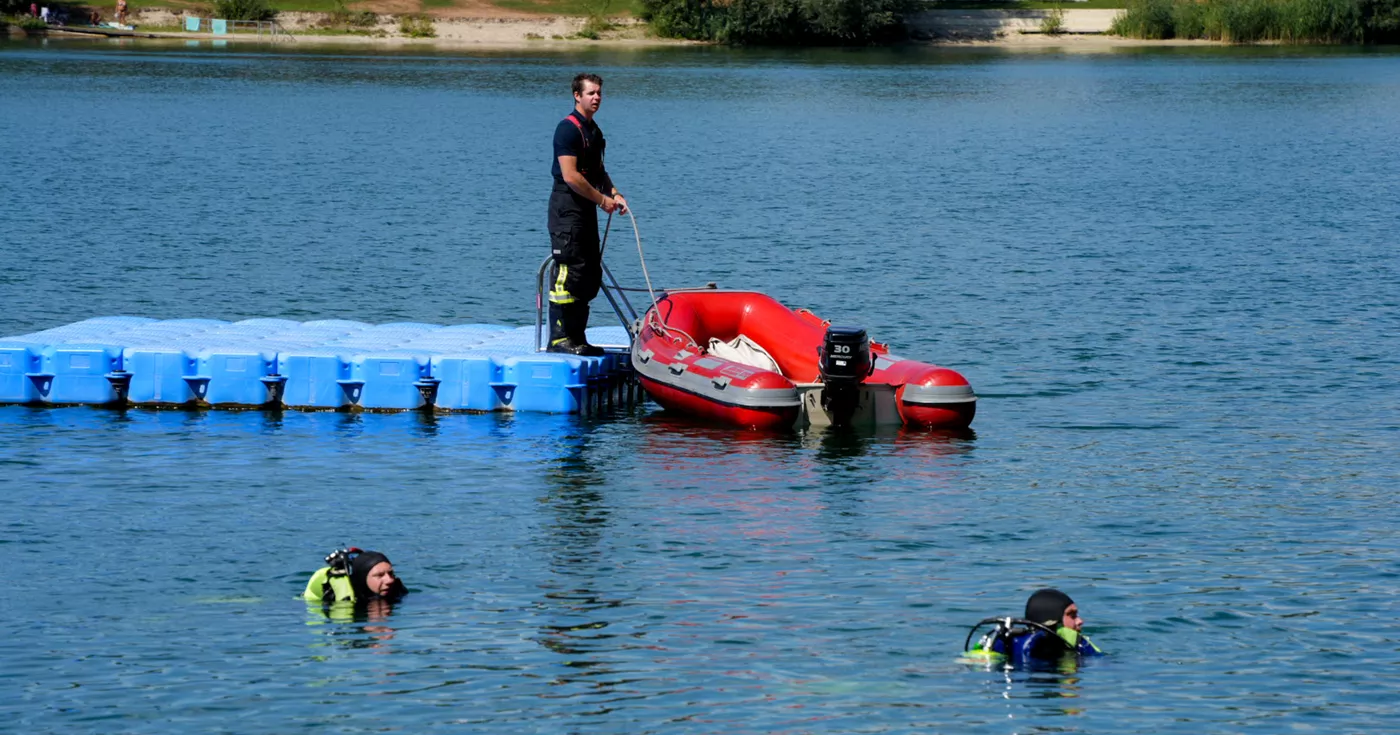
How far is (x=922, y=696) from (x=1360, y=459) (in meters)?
7.18

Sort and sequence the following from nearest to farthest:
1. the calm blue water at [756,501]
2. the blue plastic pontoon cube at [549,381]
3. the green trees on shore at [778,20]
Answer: the calm blue water at [756,501], the blue plastic pontoon cube at [549,381], the green trees on shore at [778,20]

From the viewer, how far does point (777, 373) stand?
1616cm

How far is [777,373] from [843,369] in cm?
65

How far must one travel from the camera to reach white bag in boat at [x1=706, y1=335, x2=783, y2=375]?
55.1 feet

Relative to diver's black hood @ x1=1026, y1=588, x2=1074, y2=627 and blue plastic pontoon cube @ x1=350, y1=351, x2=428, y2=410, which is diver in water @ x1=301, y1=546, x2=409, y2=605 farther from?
blue plastic pontoon cube @ x1=350, y1=351, x2=428, y2=410

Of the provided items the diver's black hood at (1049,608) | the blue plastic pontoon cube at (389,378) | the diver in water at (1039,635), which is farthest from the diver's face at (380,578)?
the blue plastic pontoon cube at (389,378)

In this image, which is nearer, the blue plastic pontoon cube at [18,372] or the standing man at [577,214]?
the standing man at [577,214]

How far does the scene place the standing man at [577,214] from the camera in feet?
53.1

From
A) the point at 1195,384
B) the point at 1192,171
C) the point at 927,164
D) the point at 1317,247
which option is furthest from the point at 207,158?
the point at 1195,384

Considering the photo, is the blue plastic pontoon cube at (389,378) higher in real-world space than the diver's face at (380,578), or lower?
higher

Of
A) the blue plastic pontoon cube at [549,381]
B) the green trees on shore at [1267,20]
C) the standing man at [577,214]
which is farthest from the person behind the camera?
the green trees on shore at [1267,20]

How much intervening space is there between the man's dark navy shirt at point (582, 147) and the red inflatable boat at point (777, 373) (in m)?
1.44

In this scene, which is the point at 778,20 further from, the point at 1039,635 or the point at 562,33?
the point at 1039,635

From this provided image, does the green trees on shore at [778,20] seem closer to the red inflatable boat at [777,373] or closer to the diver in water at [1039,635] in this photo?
the red inflatable boat at [777,373]
